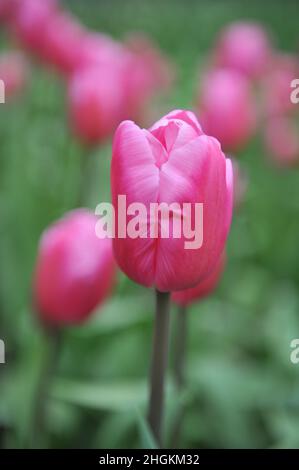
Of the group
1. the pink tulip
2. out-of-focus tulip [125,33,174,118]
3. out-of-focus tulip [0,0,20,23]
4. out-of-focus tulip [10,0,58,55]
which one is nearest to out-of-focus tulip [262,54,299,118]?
out-of-focus tulip [125,33,174,118]

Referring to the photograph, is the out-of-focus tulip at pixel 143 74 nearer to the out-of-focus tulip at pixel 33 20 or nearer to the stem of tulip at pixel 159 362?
the out-of-focus tulip at pixel 33 20

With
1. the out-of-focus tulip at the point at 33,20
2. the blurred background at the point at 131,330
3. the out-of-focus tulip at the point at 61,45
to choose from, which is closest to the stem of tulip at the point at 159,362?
the blurred background at the point at 131,330

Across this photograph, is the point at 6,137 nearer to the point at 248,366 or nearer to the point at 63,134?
the point at 63,134

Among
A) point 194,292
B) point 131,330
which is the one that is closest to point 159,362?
point 194,292

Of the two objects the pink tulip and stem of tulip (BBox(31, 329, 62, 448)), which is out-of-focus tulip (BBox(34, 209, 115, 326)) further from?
the pink tulip

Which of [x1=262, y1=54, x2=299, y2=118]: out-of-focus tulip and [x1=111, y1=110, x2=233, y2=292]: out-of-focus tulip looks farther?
[x1=262, y1=54, x2=299, y2=118]: out-of-focus tulip

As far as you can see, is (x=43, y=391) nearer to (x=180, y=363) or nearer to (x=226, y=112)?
(x=180, y=363)
